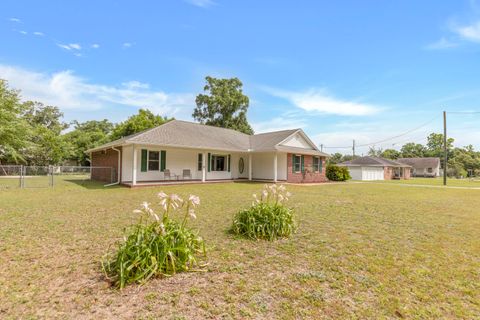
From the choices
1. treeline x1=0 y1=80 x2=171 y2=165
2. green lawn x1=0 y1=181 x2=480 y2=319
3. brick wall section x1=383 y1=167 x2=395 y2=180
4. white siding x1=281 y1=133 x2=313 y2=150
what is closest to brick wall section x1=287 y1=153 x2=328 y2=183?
white siding x1=281 y1=133 x2=313 y2=150

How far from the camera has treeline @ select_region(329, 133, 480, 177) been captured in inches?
1943

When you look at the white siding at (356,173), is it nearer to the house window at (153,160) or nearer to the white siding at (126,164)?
the house window at (153,160)

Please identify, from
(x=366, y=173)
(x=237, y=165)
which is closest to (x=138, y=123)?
(x=237, y=165)

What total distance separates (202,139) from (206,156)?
4.19 feet

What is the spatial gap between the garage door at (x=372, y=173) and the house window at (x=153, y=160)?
84.2ft

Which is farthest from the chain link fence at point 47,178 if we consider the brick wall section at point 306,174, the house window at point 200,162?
the brick wall section at point 306,174

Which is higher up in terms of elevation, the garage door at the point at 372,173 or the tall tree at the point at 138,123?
the tall tree at the point at 138,123

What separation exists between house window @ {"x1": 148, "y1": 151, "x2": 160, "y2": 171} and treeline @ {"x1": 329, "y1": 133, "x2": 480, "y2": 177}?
48189 mm

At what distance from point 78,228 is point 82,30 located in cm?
1085

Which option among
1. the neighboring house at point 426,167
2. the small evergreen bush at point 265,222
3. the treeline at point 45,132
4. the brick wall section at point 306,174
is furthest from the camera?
the neighboring house at point 426,167

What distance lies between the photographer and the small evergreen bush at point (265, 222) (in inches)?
188

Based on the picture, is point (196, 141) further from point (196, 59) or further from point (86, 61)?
point (86, 61)

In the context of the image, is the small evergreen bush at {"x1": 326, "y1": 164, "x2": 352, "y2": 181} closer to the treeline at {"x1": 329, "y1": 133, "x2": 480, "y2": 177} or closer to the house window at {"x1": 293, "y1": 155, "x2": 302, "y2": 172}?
the house window at {"x1": 293, "y1": 155, "x2": 302, "y2": 172}

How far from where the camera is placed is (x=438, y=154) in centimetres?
6131
